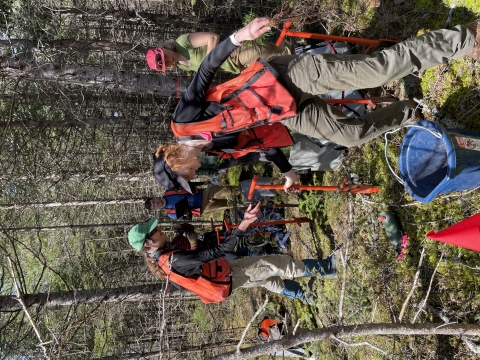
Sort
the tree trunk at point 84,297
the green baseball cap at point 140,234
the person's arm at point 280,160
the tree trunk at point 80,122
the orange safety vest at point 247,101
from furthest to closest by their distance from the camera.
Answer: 1. the tree trunk at point 80,122
2. the green baseball cap at point 140,234
3. the tree trunk at point 84,297
4. the person's arm at point 280,160
5. the orange safety vest at point 247,101

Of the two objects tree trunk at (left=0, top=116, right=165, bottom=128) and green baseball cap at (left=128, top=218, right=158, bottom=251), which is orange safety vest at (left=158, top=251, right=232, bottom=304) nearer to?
green baseball cap at (left=128, top=218, right=158, bottom=251)

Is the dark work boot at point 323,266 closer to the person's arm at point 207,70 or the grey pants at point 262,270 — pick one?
the grey pants at point 262,270

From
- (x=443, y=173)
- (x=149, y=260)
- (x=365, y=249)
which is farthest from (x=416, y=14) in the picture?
(x=149, y=260)

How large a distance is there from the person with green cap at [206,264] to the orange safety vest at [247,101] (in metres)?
0.94

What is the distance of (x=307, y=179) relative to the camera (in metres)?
6.42

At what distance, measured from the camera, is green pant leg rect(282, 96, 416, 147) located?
3.14 meters

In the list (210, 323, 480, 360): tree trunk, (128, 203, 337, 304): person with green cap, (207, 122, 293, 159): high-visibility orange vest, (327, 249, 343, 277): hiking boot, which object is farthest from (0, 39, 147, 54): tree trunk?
(210, 323, 480, 360): tree trunk

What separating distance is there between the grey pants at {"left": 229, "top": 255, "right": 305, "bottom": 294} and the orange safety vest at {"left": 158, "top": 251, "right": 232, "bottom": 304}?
1.23 ft

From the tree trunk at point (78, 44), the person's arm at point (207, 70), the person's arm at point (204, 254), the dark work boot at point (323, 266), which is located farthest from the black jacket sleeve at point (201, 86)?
the dark work boot at point (323, 266)

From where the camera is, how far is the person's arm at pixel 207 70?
2.17m

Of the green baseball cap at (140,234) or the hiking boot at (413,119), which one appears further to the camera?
the green baseball cap at (140,234)

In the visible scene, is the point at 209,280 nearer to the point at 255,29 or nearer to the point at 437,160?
the point at 437,160

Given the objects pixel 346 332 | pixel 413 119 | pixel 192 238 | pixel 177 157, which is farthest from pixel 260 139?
pixel 192 238

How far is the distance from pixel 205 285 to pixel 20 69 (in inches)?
127
